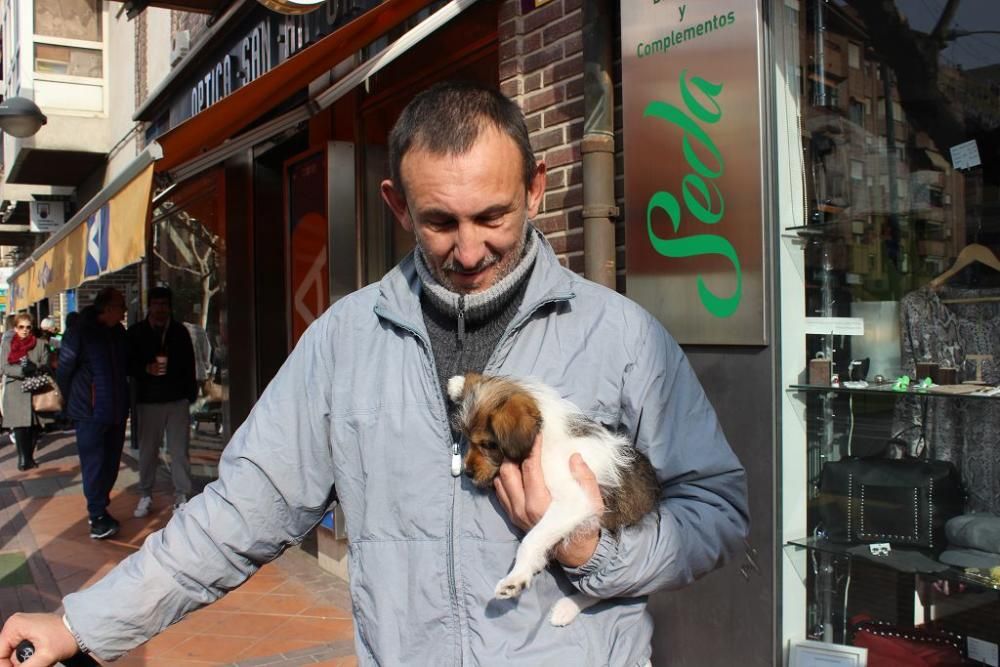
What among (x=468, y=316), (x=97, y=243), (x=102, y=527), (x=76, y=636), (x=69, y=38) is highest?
(x=69, y=38)

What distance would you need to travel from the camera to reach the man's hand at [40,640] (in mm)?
1706

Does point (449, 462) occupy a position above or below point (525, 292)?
below

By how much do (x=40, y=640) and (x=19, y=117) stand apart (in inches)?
452

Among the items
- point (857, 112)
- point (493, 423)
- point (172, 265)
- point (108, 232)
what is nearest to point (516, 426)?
point (493, 423)

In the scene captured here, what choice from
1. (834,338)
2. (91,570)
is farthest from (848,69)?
(91,570)

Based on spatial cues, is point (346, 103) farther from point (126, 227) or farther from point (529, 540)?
point (529, 540)

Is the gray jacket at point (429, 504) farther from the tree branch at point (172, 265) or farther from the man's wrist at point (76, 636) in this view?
the tree branch at point (172, 265)

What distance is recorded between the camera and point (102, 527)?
848cm

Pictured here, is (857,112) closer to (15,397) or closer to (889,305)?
(889,305)

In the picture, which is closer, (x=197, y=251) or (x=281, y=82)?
(x=281, y=82)

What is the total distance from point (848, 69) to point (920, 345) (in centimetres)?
136

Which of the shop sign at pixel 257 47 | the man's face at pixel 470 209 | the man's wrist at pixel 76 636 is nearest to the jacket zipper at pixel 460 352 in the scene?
the man's face at pixel 470 209

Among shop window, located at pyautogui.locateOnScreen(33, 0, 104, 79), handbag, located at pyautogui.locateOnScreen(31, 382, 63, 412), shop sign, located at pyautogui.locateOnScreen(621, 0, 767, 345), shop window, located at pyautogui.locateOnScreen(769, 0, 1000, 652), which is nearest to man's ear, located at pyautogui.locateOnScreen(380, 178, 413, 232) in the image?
shop sign, located at pyautogui.locateOnScreen(621, 0, 767, 345)

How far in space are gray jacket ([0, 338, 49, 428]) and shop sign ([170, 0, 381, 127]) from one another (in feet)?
17.2
